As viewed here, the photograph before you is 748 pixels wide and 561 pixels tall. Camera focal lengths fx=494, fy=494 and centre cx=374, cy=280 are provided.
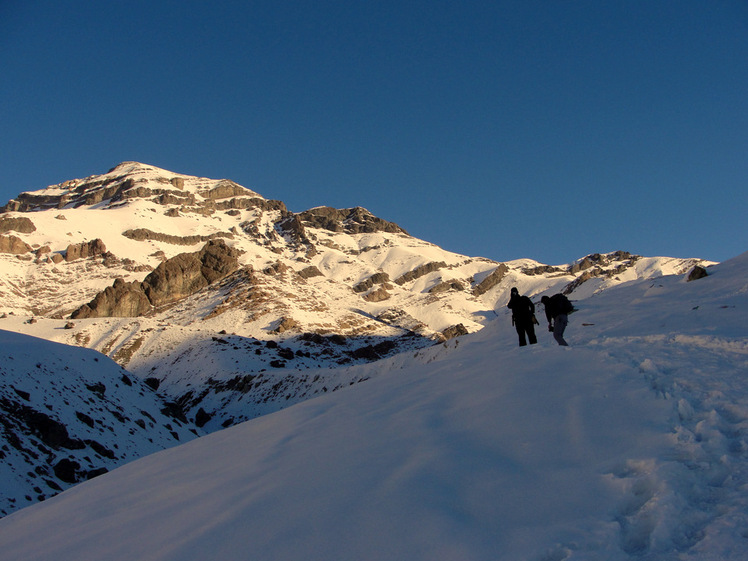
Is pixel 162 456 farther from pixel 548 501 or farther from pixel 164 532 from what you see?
pixel 548 501

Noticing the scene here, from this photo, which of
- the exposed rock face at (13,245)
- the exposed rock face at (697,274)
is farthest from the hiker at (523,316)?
the exposed rock face at (13,245)

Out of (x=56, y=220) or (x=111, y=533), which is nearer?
(x=111, y=533)

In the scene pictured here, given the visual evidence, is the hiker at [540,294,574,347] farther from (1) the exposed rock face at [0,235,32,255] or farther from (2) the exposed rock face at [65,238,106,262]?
(1) the exposed rock face at [0,235,32,255]

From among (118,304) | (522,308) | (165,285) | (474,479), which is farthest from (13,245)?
(474,479)

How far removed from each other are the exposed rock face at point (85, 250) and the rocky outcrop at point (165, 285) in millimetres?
48620

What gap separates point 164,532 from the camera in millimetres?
5676

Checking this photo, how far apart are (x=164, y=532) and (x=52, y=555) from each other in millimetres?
1693

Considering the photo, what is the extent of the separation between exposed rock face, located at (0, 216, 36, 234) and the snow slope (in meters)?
210

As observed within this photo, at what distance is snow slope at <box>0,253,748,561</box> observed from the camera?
4125mm

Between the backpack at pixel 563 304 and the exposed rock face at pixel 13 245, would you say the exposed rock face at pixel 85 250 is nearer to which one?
the exposed rock face at pixel 13 245

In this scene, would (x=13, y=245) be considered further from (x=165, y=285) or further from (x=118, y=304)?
(x=118, y=304)

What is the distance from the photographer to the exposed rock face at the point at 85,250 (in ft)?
555

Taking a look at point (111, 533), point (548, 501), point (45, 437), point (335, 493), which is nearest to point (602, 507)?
point (548, 501)

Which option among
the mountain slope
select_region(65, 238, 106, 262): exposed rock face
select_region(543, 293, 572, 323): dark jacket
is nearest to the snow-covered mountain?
select_region(65, 238, 106, 262): exposed rock face
